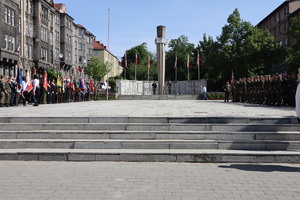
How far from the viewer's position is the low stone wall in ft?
151

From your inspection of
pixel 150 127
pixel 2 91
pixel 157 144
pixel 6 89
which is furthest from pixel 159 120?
pixel 6 89

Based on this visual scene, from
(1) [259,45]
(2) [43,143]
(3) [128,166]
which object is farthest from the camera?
(1) [259,45]

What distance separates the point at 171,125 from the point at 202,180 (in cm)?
332

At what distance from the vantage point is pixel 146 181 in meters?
5.75

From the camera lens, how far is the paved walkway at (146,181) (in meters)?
4.95

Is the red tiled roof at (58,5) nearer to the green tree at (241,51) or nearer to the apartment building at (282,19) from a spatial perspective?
the green tree at (241,51)

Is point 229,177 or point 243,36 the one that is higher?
point 243,36

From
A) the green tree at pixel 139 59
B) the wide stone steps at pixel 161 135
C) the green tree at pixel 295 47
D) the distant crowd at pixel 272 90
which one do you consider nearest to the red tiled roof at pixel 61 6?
the green tree at pixel 139 59

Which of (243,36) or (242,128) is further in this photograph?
(243,36)

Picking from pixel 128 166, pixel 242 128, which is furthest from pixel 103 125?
pixel 242 128

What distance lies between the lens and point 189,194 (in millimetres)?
5012

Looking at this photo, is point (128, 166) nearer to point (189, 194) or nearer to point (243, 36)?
point (189, 194)

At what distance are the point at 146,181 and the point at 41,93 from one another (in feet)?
55.3

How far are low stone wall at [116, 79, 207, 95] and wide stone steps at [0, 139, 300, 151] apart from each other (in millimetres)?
37595
